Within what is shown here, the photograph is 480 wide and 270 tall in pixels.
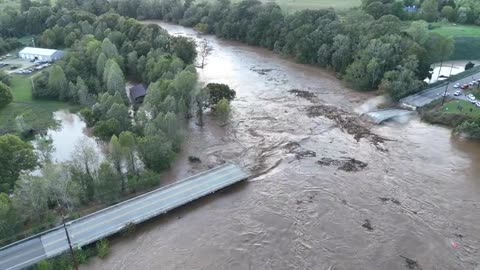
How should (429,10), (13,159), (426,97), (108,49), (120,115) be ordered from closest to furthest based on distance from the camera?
(13,159) < (120,115) < (426,97) < (108,49) < (429,10)

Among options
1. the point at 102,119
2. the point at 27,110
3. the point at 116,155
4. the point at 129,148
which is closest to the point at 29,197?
the point at 116,155

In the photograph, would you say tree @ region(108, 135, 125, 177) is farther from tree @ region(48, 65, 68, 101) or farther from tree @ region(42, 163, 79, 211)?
tree @ region(48, 65, 68, 101)

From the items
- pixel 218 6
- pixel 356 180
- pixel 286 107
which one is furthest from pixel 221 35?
pixel 356 180

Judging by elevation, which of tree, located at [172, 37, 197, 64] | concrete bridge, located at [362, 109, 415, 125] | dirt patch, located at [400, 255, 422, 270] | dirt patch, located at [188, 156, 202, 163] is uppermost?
tree, located at [172, 37, 197, 64]

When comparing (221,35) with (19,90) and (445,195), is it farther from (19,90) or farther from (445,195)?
(445,195)

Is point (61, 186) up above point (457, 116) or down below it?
below

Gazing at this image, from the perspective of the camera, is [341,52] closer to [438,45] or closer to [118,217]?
[438,45]

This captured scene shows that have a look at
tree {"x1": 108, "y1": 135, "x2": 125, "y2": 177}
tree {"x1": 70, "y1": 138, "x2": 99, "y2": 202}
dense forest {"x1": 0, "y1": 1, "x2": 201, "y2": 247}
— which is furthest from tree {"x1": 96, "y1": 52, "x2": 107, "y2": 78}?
tree {"x1": 70, "y1": 138, "x2": 99, "y2": 202}
